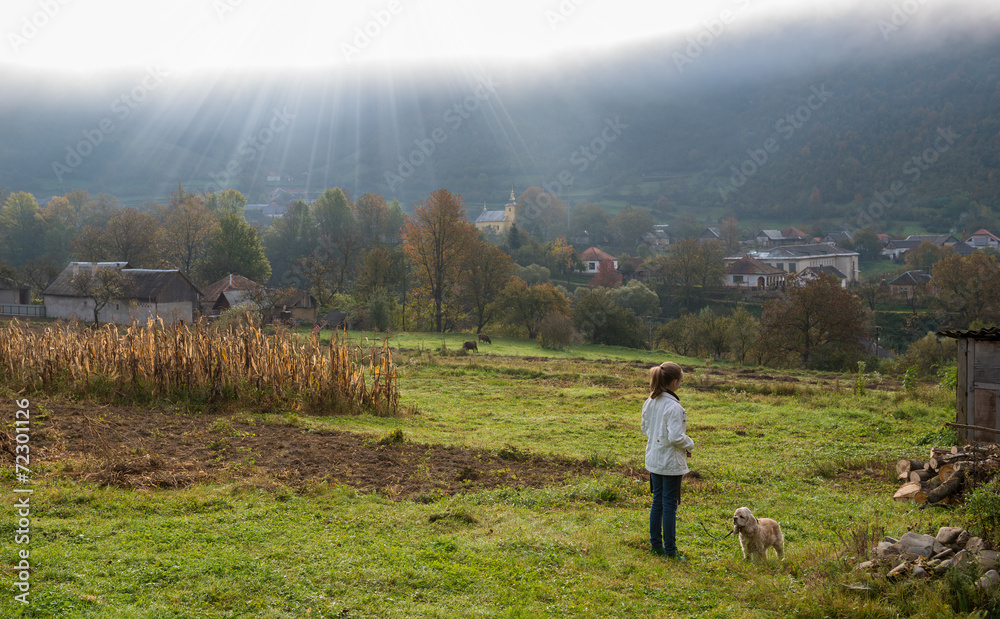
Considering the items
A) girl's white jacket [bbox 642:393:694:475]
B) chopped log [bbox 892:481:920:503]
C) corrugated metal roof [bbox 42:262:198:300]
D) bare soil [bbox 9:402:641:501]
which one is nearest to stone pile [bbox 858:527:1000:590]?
girl's white jacket [bbox 642:393:694:475]

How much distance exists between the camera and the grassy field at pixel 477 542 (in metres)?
5.35

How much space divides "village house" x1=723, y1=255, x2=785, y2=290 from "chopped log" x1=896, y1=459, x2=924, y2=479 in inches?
3493

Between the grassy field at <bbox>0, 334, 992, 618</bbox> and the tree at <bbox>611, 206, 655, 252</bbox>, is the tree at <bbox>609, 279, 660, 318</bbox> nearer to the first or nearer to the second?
the grassy field at <bbox>0, 334, 992, 618</bbox>

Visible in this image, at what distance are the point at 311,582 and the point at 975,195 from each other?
18747 cm

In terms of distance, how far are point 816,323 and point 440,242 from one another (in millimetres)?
33180

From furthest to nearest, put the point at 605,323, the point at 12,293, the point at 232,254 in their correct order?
the point at 232,254 → the point at 12,293 → the point at 605,323

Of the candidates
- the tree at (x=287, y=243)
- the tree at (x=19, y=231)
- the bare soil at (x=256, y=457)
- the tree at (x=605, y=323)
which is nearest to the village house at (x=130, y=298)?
the tree at (x=605, y=323)

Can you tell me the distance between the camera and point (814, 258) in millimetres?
111812

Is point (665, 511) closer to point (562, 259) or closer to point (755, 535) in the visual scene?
point (755, 535)

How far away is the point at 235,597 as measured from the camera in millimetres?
5355

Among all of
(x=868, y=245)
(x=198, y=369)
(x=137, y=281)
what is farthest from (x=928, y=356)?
(x=868, y=245)

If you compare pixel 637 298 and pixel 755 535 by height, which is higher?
pixel 637 298

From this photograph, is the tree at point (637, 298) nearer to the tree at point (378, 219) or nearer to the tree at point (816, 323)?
the tree at point (816, 323)

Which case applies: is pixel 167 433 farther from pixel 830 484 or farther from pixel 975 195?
pixel 975 195
